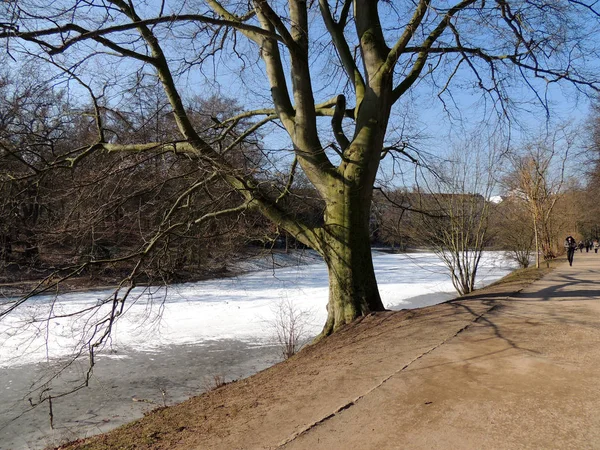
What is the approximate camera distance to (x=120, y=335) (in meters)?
11.0

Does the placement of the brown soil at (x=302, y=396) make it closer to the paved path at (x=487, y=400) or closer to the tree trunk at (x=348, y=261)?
the paved path at (x=487, y=400)

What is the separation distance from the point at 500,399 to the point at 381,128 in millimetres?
4951

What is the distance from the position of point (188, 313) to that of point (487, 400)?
38.2 feet

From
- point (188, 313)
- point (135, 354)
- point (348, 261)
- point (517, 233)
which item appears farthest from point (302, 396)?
point (517, 233)

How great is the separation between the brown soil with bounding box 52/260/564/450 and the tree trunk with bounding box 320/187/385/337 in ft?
1.14

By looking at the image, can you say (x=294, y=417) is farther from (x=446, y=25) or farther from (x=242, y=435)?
(x=446, y=25)

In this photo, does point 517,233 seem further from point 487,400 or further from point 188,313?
point 487,400

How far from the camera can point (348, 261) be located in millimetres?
7148

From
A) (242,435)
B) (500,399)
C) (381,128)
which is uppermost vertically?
(381,128)

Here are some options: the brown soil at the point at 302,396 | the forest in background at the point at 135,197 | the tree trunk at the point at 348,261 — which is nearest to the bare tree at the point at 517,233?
the forest in background at the point at 135,197

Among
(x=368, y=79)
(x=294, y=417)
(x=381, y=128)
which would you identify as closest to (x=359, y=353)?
(x=294, y=417)

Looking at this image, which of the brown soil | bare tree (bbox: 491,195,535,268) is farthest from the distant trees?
bare tree (bbox: 491,195,535,268)

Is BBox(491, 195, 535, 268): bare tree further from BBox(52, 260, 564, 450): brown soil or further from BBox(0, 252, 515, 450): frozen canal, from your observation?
BBox(52, 260, 564, 450): brown soil

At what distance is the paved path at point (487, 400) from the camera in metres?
2.92
